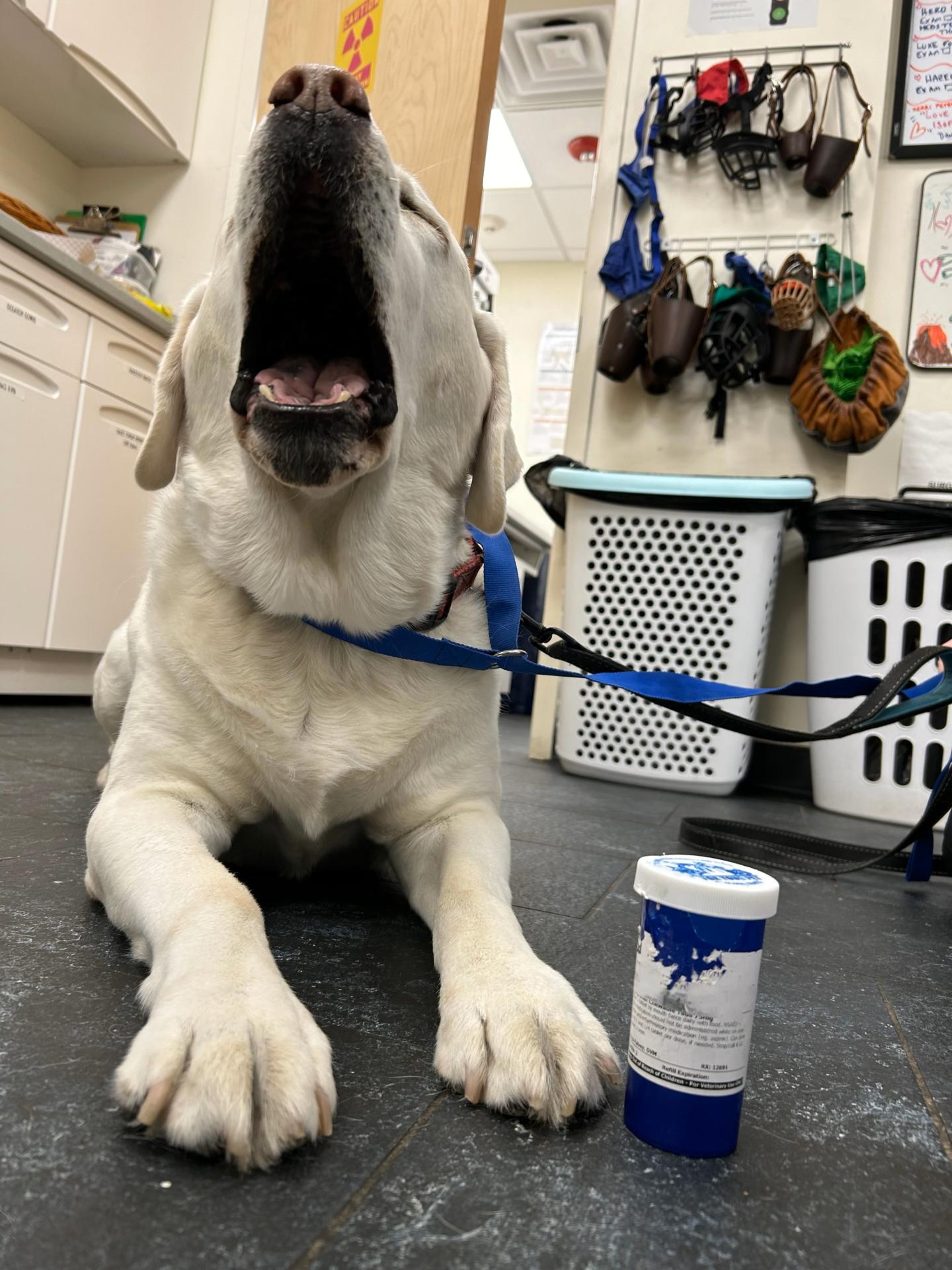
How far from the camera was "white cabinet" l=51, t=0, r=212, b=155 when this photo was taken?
3.05m

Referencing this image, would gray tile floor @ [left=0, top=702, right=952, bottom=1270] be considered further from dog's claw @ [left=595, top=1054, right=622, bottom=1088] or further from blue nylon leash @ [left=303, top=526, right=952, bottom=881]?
blue nylon leash @ [left=303, top=526, right=952, bottom=881]

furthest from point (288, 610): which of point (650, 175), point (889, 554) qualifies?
point (650, 175)

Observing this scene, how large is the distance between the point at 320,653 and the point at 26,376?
2174mm

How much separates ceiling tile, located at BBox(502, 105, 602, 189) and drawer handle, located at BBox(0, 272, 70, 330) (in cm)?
368

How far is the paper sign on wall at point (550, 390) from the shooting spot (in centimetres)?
728

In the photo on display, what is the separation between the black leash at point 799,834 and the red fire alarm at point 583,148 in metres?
5.10

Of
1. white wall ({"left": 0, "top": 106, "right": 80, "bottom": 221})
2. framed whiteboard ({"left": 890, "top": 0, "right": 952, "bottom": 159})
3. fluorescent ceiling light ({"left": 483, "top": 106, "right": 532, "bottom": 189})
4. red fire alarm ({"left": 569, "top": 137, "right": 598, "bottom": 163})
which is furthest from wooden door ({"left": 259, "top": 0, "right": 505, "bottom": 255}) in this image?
red fire alarm ({"left": 569, "top": 137, "right": 598, "bottom": 163})

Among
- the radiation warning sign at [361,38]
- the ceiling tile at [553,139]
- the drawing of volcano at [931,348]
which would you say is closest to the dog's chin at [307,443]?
the radiation warning sign at [361,38]

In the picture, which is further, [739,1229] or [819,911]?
[819,911]

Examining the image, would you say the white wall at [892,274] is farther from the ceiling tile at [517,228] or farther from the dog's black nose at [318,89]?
the ceiling tile at [517,228]

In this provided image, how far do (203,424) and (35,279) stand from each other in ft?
6.53

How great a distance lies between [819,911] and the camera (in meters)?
1.33

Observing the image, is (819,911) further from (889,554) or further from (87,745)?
(87,745)

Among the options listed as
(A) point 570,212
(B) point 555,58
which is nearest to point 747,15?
(B) point 555,58
